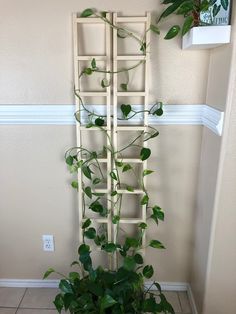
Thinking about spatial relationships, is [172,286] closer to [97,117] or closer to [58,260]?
[58,260]

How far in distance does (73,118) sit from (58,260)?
0.86 meters

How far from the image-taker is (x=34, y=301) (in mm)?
1562

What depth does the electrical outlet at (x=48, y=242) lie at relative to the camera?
1.57m

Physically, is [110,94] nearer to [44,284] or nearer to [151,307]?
[151,307]

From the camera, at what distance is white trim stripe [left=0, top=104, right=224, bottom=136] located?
134 centimetres

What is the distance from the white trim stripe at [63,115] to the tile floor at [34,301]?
101cm

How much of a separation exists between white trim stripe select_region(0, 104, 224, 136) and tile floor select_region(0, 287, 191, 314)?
101 centimetres

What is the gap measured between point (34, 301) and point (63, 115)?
108 cm

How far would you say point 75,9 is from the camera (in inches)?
48.7

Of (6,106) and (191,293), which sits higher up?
(6,106)

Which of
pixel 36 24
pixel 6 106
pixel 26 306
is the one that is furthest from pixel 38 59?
pixel 26 306

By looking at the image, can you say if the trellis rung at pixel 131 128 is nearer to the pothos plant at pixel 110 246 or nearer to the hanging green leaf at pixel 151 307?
the pothos plant at pixel 110 246

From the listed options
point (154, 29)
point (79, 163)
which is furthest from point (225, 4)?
point (79, 163)

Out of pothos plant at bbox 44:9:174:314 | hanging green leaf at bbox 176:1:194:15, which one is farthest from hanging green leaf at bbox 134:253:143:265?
hanging green leaf at bbox 176:1:194:15
